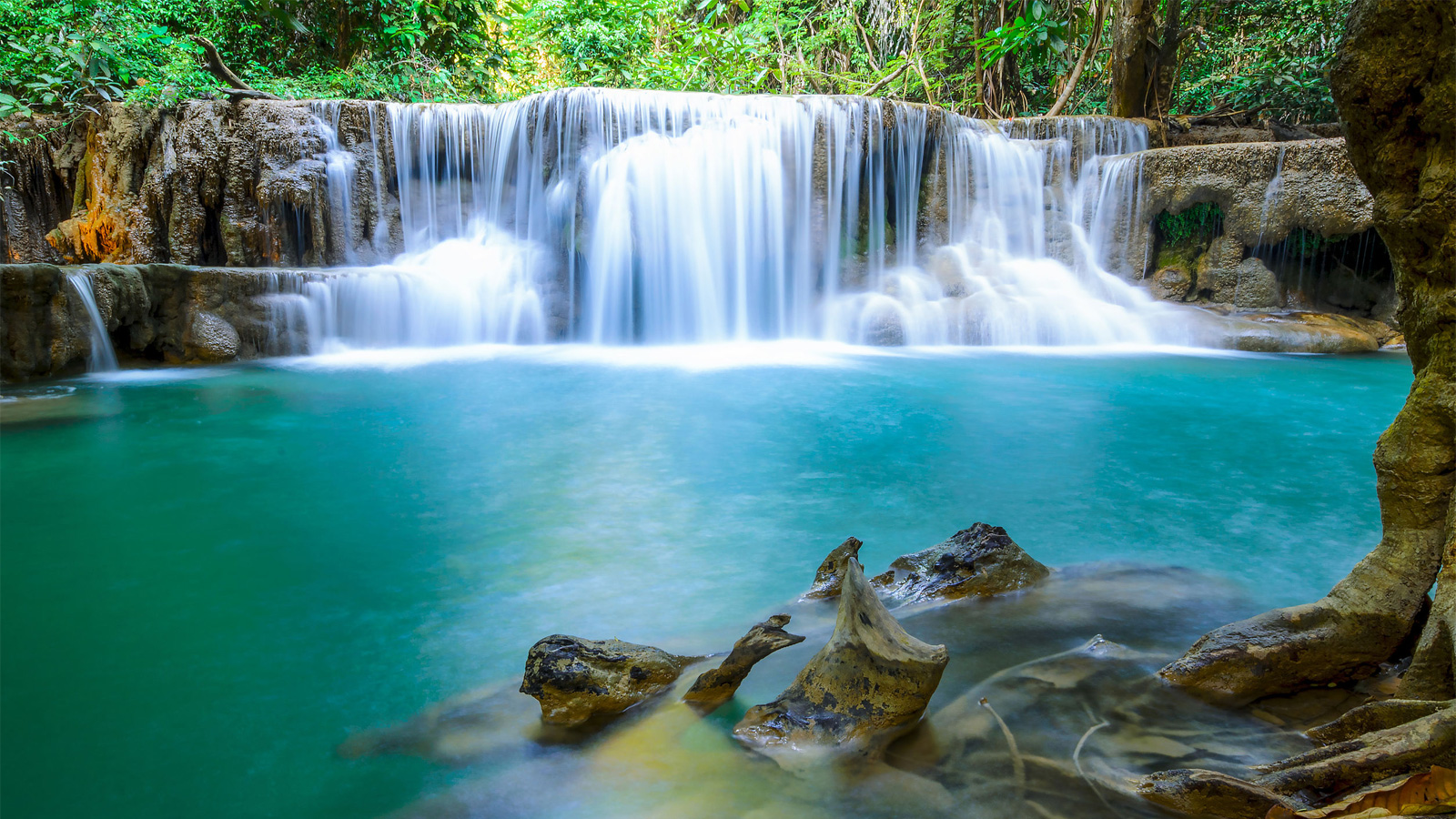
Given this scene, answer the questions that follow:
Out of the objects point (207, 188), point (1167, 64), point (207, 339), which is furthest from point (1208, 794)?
point (1167, 64)

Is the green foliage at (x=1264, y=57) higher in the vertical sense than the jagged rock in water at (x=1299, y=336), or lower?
higher

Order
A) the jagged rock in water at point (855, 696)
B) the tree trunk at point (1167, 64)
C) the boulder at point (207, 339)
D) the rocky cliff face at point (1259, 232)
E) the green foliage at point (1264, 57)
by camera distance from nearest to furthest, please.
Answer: the jagged rock in water at point (855, 696) < the boulder at point (207, 339) < the rocky cliff face at point (1259, 232) < the tree trunk at point (1167, 64) < the green foliage at point (1264, 57)

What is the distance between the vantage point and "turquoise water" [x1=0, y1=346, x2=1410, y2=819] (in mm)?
1965

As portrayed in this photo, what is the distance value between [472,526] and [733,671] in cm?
180

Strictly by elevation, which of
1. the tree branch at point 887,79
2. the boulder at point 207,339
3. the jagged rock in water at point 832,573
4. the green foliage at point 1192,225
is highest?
the tree branch at point 887,79

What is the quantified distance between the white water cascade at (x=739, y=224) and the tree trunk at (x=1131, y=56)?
2152 mm

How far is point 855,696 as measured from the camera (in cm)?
178

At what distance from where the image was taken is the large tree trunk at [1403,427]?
1.63 metres

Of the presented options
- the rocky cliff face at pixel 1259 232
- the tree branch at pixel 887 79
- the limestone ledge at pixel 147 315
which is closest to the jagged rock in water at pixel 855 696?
the limestone ledge at pixel 147 315

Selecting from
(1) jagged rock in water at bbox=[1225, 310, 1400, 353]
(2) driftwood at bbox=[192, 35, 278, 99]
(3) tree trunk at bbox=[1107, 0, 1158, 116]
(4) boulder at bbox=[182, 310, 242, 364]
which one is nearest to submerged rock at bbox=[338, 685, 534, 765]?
(4) boulder at bbox=[182, 310, 242, 364]

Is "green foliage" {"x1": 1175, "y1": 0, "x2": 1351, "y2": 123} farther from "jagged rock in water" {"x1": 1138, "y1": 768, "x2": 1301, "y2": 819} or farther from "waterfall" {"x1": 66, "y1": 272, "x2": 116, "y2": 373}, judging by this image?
"waterfall" {"x1": 66, "y1": 272, "x2": 116, "y2": 373}

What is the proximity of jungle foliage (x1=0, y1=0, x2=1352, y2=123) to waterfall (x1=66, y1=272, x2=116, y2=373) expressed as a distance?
188 inches

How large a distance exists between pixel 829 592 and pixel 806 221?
901 centimetres

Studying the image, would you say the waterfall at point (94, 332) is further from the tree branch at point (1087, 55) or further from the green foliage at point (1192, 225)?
the tree branch at point (1087, 55)
